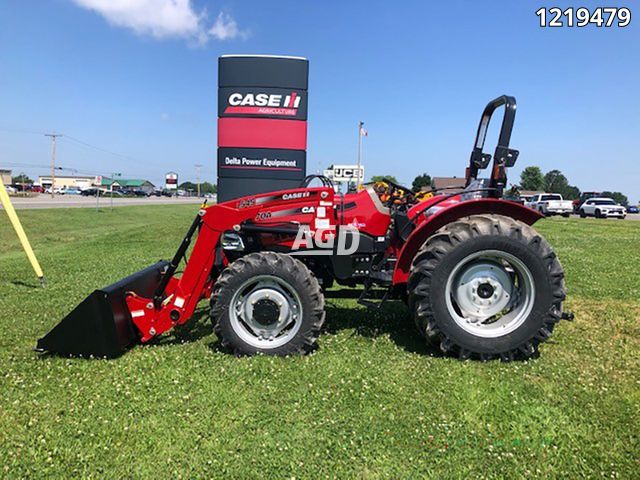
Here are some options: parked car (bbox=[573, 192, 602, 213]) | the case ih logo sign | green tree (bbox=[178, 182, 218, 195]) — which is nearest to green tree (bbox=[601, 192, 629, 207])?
parked car (bbox=[573, 192, 602, 213])

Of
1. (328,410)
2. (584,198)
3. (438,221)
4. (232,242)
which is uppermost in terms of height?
(584,198)

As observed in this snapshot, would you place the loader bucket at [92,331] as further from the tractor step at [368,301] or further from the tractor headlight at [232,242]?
the tractor step at [368,301]

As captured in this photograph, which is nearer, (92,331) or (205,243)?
(92,331)

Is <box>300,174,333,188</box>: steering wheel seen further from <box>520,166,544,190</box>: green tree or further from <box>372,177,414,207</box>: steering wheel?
<box>520,166,544,190</box>: green tree

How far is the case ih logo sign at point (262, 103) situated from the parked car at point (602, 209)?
34.3 meters

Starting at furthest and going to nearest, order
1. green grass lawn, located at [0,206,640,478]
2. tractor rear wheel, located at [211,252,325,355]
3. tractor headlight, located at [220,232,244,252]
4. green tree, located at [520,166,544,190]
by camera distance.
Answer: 1. green tree, located at [520,166,544,190]
2. tractor headlight, located at [220,232,244,252]
3. tractor rear wheel, located at [211,252,325,355]
4. green grass lawn, located at [0,206,640,478]

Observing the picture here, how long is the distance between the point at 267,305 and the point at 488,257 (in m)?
2.03

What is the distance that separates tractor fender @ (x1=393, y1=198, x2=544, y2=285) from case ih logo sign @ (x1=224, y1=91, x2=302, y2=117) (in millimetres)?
6387

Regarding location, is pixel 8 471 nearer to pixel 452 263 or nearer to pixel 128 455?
pixel 128 455

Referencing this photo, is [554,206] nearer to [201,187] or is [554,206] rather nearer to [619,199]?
[619,199]

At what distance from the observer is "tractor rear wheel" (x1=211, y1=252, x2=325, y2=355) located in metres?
4.09

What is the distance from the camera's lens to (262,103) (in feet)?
32.2

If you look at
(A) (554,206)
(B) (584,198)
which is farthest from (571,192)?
(A) (554,206)

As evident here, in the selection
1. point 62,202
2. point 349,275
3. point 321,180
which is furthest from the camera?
point 62,202
